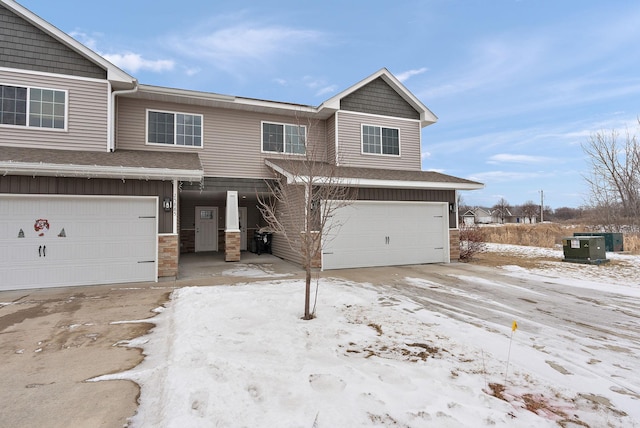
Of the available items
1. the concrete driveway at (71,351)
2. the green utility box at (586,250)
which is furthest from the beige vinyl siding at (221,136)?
the green utility box at (586,250)

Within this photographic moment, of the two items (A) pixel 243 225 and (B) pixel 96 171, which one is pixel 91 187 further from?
(A) pixel 243 225

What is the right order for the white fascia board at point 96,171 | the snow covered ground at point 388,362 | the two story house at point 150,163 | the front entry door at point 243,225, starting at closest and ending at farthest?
the snow covered ground at point 388,362 < the white fascia board at point 96,171 < the two story house at point 150,163 < the front entry door at point 243,225

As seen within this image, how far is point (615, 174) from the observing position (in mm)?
19828

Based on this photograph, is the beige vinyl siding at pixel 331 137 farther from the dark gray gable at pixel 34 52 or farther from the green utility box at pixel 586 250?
the green utility box at pixel 586 250

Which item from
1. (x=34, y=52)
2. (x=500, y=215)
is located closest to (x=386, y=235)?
(x=34, y=52)

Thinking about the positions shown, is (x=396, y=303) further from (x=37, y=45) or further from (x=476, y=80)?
(x=476, y=80)

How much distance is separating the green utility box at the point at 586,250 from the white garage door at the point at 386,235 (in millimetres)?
4911

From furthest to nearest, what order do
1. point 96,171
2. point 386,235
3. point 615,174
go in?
point 615,174 < point 386,235 < point 96,171

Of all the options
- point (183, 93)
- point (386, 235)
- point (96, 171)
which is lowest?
point (386, 235)

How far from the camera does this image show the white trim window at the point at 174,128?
A: 10.7 meters

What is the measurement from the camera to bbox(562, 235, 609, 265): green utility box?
36.8 ft

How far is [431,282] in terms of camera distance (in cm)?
800

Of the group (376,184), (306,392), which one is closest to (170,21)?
(376,184)

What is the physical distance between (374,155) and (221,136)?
599cm
